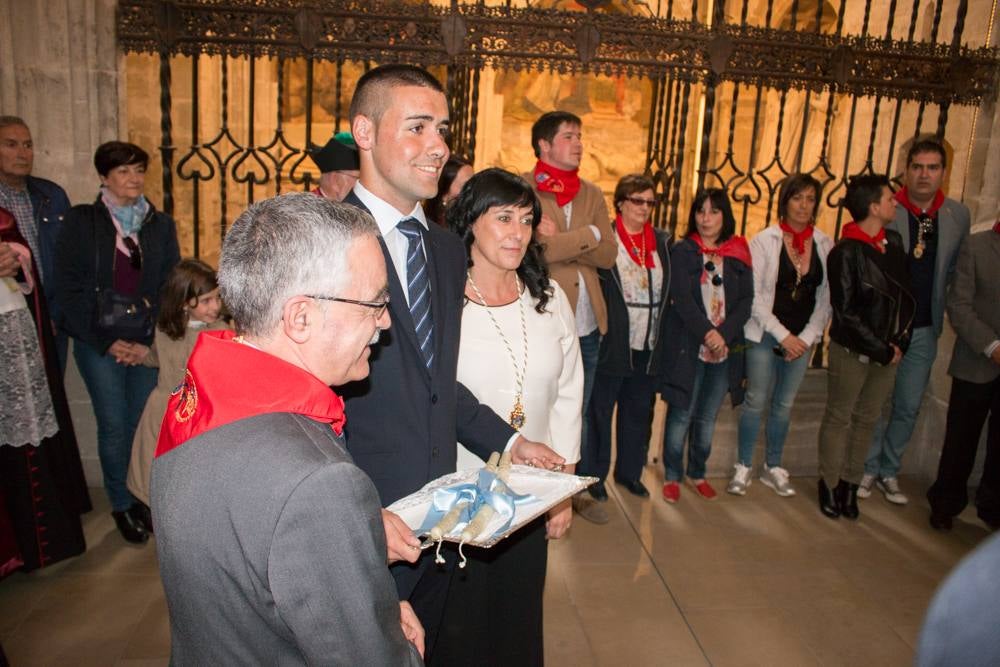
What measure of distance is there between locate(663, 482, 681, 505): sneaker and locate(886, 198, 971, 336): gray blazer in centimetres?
175

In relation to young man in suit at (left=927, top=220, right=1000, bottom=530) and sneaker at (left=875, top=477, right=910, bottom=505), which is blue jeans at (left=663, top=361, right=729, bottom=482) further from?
young man in suit at (left=927, top=220, right=1000, bottom=530)

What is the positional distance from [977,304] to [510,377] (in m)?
3.15

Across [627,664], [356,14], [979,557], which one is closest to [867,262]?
[627,664]

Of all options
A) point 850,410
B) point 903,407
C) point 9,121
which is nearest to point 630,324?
point 850,410

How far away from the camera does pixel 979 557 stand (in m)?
0.79

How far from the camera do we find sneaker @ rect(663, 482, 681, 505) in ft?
15.1

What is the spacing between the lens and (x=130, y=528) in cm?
386

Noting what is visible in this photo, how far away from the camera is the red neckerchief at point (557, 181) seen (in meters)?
4.14

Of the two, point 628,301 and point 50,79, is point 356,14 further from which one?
point 628,301

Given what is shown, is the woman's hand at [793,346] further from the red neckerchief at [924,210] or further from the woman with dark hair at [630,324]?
the red neckerchief at [924,210]

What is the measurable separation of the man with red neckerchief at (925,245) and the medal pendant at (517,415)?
3019 mm

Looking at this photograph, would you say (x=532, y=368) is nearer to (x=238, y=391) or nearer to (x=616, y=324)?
(x=238, y=391)

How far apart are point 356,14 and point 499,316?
8.21 ft

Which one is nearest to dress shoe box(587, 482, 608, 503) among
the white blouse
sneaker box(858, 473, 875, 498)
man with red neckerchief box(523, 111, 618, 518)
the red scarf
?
man with red neckerchief box(523, 111, 618, 518)
